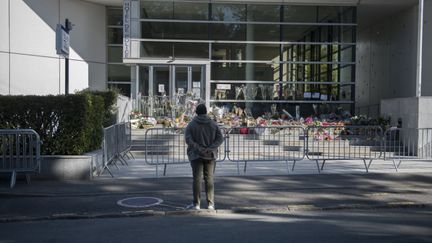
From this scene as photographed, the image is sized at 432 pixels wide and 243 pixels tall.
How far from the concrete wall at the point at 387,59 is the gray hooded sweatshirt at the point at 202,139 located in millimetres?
15932

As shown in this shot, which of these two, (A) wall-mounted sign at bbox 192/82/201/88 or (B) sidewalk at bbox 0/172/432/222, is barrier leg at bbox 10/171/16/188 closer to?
(B) sidewalk at bbox 0/172/432/222

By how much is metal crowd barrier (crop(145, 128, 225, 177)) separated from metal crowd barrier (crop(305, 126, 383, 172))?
2366mm

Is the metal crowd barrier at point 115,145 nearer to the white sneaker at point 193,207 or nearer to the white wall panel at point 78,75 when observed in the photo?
the white sneaker at point 193,207

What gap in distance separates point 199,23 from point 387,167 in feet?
39.9

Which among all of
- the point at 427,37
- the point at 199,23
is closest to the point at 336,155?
the point at 427,37

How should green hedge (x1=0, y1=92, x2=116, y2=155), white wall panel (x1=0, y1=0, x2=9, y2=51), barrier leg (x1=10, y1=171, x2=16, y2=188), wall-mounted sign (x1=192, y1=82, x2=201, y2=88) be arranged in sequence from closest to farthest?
barrier leg (x1=10, y1=171, x2=16, y2=188)
green hedge (x1=0, y1=92, x2=116, y2=155)
white wall panel (x1=0, y1=0, x2=9, y2=51)
wall-mounted sign (x1=192, y1=82, x2=201, y2=88)

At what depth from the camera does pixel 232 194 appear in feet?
30.9

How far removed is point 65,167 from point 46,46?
11467 millimetres

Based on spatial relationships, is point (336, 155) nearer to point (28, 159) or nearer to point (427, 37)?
point (28, 159)

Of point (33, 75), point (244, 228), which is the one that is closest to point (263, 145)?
point (244, 228)

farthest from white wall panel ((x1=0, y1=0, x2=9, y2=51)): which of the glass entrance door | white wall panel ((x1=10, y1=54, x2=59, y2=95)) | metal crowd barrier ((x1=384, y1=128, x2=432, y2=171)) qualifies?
metal crowd barrier ((x1=384, y1=128, x2=432, y2=171))

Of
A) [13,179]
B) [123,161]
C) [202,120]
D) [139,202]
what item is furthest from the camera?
[123,161]

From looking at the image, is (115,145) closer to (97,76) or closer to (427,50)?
(97,76)

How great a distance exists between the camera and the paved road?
6566 mm
